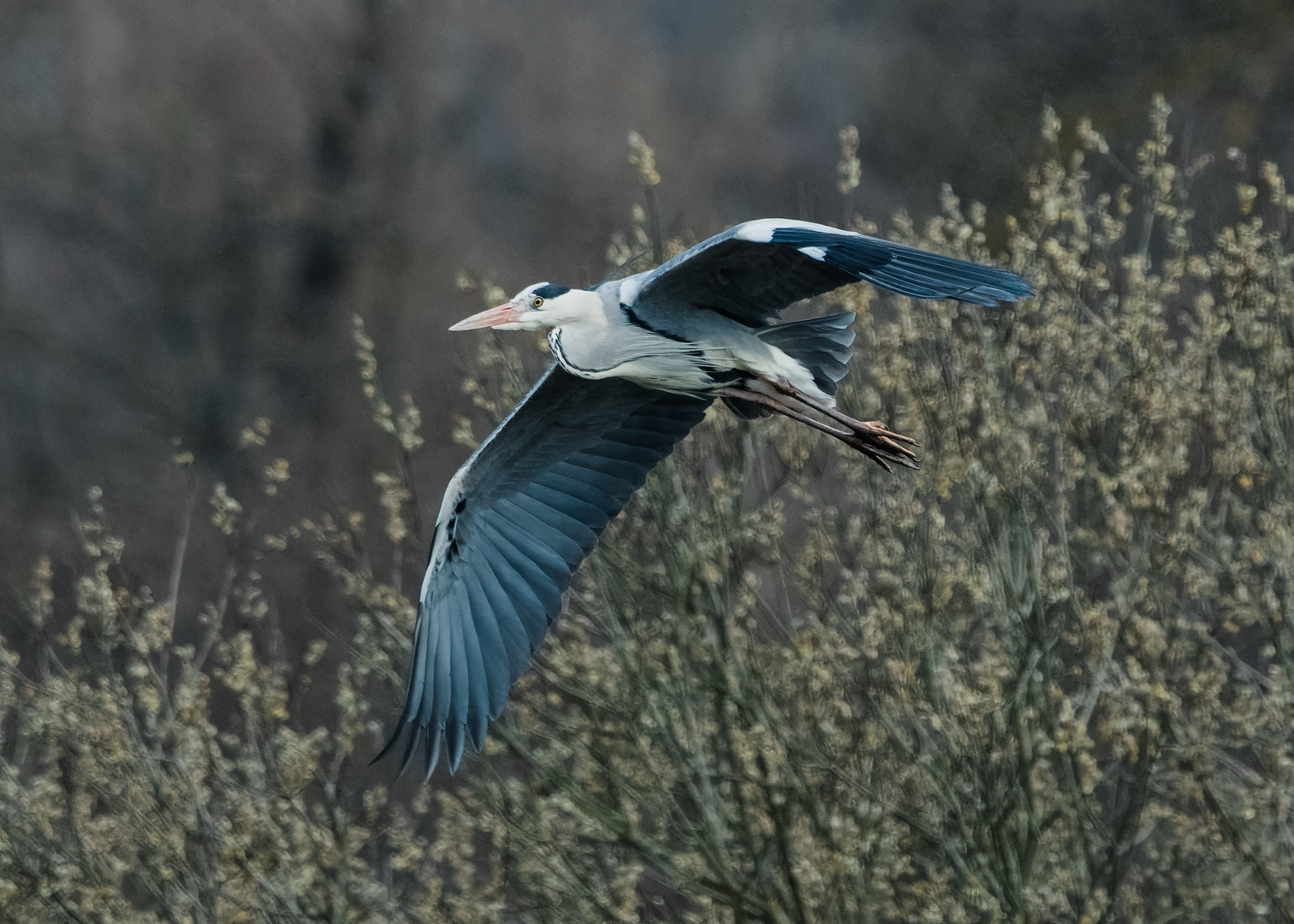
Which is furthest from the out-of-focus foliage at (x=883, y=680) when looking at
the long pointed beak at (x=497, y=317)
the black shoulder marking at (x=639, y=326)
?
the long pointed beak at (x=497, y=317)

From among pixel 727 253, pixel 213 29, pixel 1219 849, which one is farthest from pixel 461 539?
pixel 213 29

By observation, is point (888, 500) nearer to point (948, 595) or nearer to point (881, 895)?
point (948, 595)

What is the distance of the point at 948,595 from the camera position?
8.07 metres

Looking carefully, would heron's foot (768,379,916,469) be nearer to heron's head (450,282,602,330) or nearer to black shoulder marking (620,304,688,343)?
black shoulder marking (620,304,688,343)

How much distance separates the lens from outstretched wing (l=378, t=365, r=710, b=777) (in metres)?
6.32

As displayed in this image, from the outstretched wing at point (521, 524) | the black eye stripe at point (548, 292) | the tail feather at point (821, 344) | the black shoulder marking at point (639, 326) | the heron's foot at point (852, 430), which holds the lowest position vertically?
the outstretched wing at point (521, 524)

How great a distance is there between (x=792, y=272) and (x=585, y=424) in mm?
1317

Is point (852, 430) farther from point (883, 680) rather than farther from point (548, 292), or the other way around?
point (883, 680)

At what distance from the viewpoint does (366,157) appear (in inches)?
1271

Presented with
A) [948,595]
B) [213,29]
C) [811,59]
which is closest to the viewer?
[948,595]

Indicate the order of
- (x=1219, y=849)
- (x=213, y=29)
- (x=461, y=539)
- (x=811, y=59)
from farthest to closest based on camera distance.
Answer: (x=213, y=29)
(x=811, y=59)
(x=1219, y=849)
(x=461, y=539)

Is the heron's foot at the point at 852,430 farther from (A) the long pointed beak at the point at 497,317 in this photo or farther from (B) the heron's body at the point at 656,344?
(A) the long pointed beak at the point at 497,317

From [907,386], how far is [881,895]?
279 centimetres

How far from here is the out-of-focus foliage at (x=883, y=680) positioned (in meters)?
8.16
